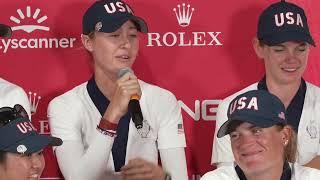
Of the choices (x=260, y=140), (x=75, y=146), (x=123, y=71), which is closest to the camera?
(x=260, y=140)

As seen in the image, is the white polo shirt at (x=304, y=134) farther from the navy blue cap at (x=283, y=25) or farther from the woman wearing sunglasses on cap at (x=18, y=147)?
the woman wearing sunglasses on cap at (x=18, y=147)

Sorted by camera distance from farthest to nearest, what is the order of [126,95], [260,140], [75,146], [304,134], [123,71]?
[304,134] → [75,146] → [123,71] → [126,95] → [260,140]

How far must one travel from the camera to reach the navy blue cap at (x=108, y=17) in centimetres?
248

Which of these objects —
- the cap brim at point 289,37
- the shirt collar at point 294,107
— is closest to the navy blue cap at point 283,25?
the cap brim at point 289,37

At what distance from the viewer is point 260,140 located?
6.95ft

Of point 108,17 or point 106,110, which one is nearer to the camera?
point 106,110

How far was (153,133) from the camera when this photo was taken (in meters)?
2.56

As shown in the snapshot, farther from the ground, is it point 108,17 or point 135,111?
point 108,17

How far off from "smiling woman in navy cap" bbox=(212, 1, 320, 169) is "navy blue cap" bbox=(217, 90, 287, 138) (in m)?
0.33

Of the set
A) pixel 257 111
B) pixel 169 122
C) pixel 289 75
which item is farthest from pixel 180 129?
pixel 257 111

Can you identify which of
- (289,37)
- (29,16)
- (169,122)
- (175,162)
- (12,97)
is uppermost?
(29,16)

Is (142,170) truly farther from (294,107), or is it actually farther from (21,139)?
(294,107)

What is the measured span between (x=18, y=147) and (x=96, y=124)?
443 mm

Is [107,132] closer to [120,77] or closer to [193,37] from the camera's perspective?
[120,77]
